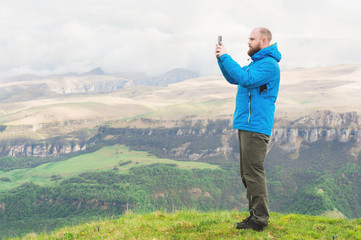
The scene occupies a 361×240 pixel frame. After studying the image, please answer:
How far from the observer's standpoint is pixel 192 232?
7531 mm

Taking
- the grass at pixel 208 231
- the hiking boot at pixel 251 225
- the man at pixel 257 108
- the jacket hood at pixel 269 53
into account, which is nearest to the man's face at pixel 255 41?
the man at pixel 257 108

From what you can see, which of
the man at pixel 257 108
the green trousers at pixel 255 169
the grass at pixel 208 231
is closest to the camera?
the man at pixel 257 108

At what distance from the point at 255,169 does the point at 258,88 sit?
1.92m

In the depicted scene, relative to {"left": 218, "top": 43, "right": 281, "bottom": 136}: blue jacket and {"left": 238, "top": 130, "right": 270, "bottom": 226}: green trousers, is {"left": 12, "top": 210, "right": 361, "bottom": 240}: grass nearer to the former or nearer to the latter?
{"left": 238, "top": 130, "right": 270, "bottom": 226}: green trousers

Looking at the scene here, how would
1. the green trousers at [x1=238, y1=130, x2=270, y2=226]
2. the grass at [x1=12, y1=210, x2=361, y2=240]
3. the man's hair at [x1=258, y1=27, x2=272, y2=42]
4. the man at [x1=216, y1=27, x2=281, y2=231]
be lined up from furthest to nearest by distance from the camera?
the grass at [x1=12, y1=210, x2=361, y2=240] < the man's hair at [x1=258, y1=27, x2=272, y2=42] < the green trousers at [x1=238, y1=130, x2=270, y2=226] < the man at [x1=216, y1=27, x2=281, y2=231]

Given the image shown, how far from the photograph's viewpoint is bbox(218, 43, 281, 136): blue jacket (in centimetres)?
653

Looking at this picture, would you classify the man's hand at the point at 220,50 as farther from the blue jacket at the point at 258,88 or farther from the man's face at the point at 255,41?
the man's face at the point at 255,41

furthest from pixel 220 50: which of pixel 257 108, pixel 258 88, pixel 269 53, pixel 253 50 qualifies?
pixel 257 108

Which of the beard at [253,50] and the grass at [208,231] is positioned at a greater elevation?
the beard at [253,50]

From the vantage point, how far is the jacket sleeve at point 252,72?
21.1 ft

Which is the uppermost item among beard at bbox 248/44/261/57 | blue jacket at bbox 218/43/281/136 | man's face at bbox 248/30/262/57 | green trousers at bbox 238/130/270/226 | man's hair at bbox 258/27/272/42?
man's hair at bbox 258/27/272/42

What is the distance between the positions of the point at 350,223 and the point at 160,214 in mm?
5907

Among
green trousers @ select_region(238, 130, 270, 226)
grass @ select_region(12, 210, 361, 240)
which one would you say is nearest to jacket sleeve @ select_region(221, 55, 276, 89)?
green trousers @ select_region(238, 130, 270, 226)

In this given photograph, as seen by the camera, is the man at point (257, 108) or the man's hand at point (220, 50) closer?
the man at point (257, 108)
